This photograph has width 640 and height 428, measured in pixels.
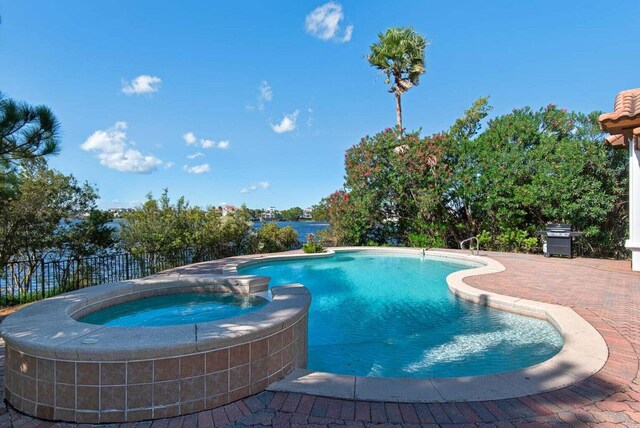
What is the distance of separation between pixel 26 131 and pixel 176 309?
404 centimetres

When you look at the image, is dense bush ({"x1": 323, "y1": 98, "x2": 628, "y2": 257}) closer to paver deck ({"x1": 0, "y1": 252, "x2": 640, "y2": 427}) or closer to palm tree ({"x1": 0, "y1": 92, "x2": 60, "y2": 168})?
paver deck ({"x1": 0, "y1": 252, "x2": 640, "y2": 427})

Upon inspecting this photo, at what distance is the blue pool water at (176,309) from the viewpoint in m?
4.83

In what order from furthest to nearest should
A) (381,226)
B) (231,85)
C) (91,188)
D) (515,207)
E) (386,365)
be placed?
(381,226)
(231,85)
(515,207)
(91,188)
(386,365)

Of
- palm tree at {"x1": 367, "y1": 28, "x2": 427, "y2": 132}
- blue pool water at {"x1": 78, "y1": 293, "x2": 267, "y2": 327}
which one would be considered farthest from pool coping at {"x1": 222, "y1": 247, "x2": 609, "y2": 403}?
palm tree at {"x1": 367, "y1": 28, "x2": 427, "y2": 132}

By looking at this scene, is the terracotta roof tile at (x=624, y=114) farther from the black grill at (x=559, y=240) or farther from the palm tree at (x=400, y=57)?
the palm tree at (x=400, y=57)

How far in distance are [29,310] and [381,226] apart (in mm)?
15328

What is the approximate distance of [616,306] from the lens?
557 centimetres

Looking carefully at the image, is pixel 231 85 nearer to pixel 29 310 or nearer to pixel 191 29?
pixel 191 29

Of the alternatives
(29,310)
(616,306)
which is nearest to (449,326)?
(616,306)

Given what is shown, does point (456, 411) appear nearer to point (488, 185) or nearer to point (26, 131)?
point (26, 131)

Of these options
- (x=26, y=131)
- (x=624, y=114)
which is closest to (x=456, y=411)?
(x=26, y=131)

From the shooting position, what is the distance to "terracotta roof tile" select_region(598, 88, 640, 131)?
7.51 meters

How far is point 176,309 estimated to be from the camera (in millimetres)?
5406

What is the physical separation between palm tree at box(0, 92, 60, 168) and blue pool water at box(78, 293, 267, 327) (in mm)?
3280
